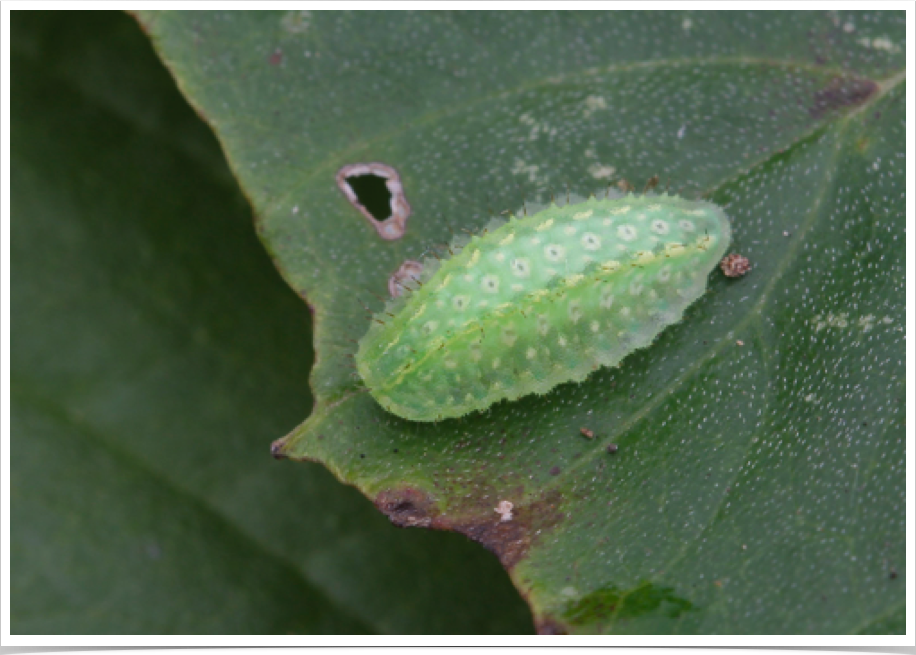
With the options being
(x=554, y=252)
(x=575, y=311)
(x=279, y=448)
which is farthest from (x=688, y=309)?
(x=279, y=448)

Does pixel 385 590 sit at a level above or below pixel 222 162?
below

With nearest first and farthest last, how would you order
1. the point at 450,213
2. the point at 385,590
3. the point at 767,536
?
the point at 767,536
the point at 450,213
the point at 385,590

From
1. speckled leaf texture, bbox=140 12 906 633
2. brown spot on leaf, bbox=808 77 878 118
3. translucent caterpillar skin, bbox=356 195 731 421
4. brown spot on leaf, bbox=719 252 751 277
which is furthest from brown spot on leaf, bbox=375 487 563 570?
brown spot on leaf, bbox=808 77 878 118

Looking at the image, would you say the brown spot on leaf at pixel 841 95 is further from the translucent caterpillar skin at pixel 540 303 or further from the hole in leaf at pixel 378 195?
the hole in leaf at pixel 378 195

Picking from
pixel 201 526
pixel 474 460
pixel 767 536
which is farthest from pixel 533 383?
pixel 201 526

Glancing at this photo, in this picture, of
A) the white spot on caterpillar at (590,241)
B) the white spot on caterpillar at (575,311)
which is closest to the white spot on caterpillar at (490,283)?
the white spot on caterpillar at (575,311)

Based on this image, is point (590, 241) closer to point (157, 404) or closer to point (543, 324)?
point (543, 324)

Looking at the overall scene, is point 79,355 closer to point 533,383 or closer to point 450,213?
point 450,213

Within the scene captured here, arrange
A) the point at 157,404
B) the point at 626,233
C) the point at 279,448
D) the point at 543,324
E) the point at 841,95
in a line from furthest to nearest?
the point at 157,404
the point at 841,95
the point at 626,233
the point at 543,324
the point at 279,448
